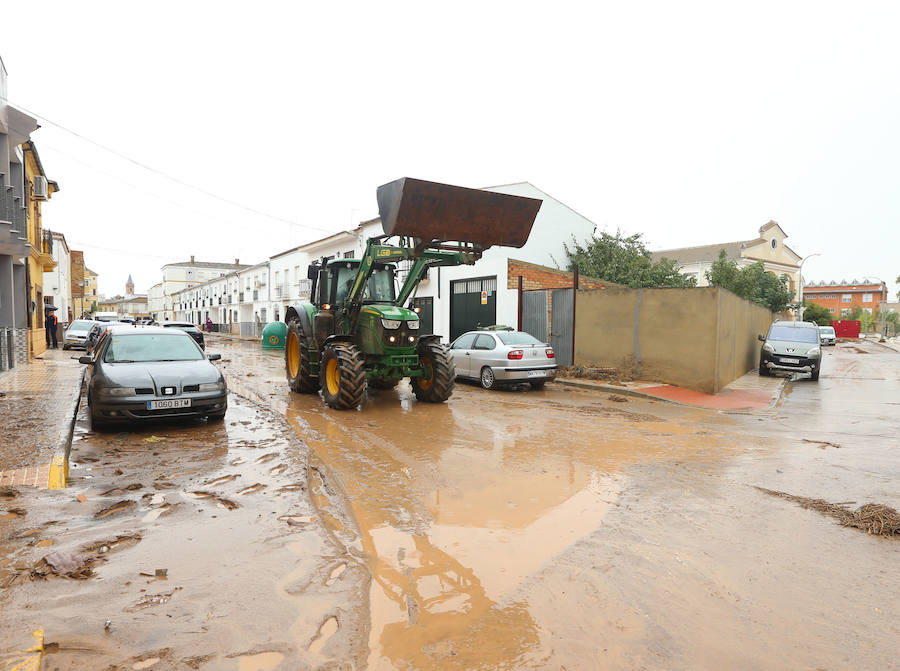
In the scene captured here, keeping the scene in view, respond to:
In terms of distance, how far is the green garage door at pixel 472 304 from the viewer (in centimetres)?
1875

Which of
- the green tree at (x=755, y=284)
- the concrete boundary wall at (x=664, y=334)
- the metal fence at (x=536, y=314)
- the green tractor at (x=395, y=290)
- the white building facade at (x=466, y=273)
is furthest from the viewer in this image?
the green tree at (x=755, y=284)

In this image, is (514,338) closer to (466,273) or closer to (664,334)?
(664,334)

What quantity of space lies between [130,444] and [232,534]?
359cm

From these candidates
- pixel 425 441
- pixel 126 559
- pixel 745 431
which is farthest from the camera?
pixel 745 431

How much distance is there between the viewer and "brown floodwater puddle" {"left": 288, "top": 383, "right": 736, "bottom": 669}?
111 inches

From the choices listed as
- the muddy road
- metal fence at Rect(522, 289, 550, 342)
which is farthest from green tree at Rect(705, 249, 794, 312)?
the muddy road

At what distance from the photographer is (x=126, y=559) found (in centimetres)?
358

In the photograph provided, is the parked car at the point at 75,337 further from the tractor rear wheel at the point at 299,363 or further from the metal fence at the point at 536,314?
the metal fence at the point at 536,314

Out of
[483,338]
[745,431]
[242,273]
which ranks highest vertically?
[242,273]

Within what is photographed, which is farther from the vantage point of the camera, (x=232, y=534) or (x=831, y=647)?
(x=232, y=534)

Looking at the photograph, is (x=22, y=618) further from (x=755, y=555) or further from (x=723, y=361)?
(x=723, y=361)

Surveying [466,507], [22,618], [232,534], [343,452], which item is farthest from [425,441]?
[22,618]

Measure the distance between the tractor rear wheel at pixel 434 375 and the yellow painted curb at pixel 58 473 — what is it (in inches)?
221

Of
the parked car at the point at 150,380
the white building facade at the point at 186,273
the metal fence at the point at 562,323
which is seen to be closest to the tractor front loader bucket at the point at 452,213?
the parked car at the point at 150,380
